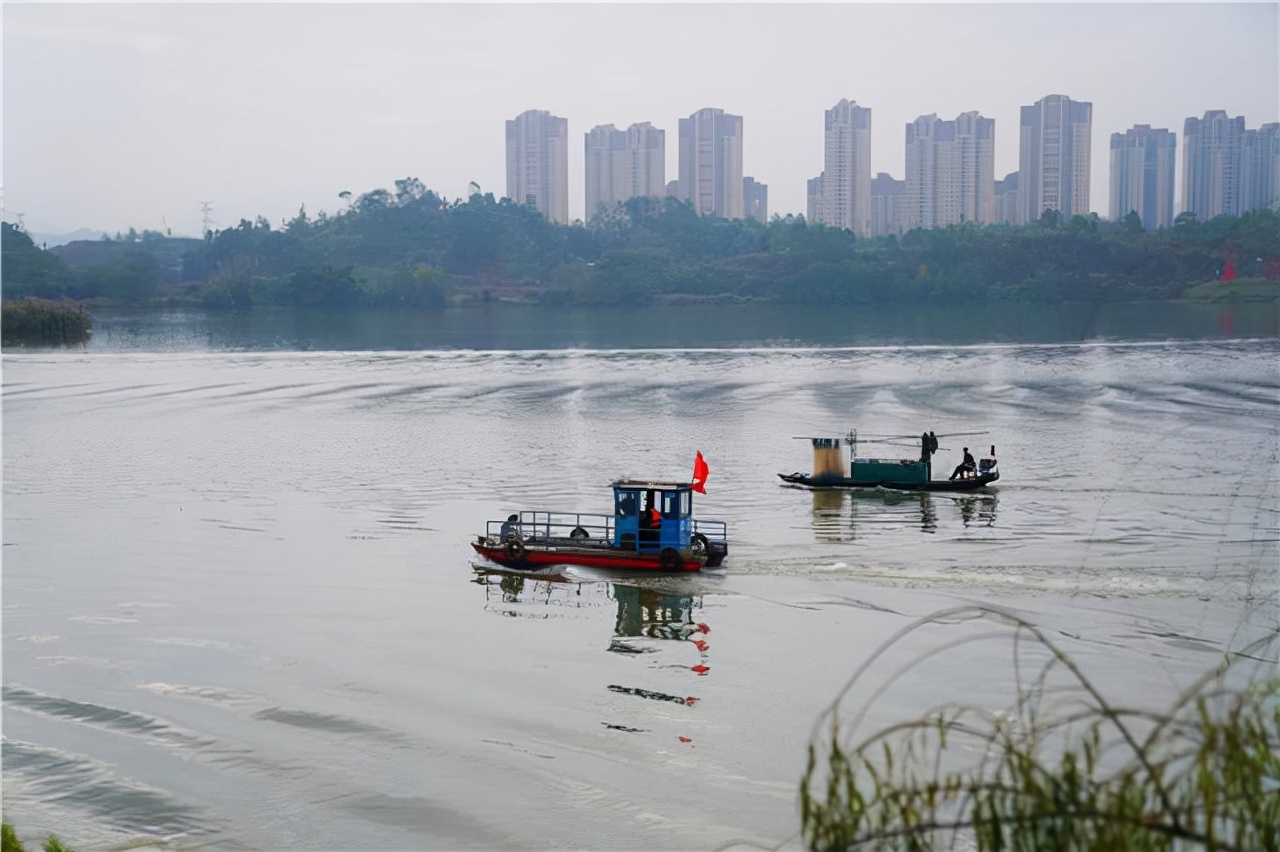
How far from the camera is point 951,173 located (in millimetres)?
115375

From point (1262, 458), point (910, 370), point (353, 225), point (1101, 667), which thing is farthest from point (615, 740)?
point (353, 225)

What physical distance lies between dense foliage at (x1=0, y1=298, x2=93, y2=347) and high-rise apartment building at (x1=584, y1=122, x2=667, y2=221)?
69982 mm

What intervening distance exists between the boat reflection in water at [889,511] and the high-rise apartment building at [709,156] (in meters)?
107

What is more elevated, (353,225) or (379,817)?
(353,225)

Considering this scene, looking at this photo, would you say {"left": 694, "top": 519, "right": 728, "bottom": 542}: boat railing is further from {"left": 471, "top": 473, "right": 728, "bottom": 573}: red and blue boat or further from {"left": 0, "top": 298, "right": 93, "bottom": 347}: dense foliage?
{"left": 0, "top": 298, "right": 93, "bottom": 347}: dense foliage

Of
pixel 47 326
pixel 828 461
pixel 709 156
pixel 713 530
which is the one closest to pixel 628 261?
pixel 47 326

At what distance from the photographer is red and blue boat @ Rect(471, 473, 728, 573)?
54.6ft

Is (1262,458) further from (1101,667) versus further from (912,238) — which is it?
(912,238)

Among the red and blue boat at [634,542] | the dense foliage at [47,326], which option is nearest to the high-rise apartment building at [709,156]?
the dense foliage at [47,326]

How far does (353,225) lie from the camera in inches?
3821

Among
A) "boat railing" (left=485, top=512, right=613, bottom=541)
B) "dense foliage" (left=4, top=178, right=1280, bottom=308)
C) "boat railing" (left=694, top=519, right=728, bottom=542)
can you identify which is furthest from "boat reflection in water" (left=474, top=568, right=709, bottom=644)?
"dense foliage" (left=4, top=178, right=1280, bottom=308)

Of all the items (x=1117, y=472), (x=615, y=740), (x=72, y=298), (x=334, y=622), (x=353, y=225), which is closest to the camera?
(x=615, y=740)

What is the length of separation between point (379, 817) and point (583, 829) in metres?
1.47

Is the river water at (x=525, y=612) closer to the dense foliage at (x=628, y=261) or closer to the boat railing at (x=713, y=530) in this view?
the boat railing at (x=713, y=530)
